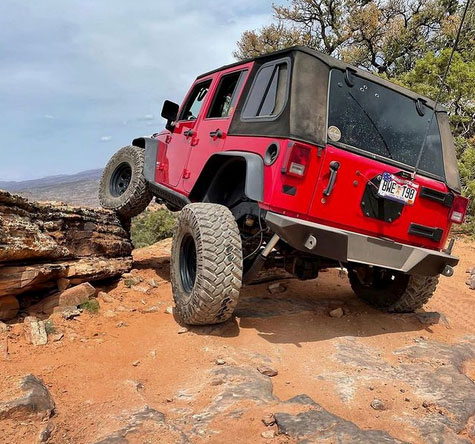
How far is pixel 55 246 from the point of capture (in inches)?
169

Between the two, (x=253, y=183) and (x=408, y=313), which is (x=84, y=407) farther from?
(x=408, y=313)

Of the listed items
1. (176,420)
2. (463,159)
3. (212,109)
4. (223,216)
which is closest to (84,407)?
(176,420)

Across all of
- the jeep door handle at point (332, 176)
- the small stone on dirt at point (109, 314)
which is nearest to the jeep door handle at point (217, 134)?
the jeep door handle at point (332, 176)

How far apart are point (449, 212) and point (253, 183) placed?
181cm

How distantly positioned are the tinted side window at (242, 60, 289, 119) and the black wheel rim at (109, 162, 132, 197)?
289cm

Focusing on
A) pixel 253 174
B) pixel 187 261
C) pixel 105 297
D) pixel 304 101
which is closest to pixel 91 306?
pixel 105 297

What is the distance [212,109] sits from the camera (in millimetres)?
4512

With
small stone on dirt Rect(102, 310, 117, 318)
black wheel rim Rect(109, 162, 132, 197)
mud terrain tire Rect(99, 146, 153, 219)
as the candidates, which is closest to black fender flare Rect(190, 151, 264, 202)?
small stone on dirt Rect(102, 310, 117, 318)

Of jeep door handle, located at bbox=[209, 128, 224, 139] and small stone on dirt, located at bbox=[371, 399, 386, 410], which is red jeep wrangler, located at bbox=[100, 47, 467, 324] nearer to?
jeep door handle, located at bbox=[209, 128, 224, 139]

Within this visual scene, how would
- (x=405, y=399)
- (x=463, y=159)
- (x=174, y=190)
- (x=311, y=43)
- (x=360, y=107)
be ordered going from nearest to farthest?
1. (x=405, y=399)
2. (x=360, y=107)
3. (x=174, y=190)
4. (x=463, y=159)
5. (x=311, y=43)

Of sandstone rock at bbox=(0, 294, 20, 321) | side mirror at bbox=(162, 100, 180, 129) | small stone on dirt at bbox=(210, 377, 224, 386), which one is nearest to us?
small stone on dirt at bbox=(210, 377, 224, 386)

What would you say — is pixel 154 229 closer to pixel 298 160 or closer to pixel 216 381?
pixel 298 160

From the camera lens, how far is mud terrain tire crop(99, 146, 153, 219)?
5645mm

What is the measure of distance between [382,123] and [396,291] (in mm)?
1781
